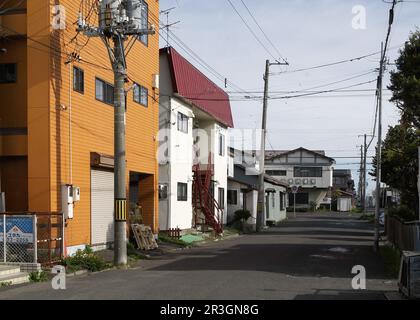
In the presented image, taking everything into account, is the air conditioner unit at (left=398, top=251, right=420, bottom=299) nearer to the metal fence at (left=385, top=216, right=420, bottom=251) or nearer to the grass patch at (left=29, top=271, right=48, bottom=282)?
the metal fence at (left=385, top=216, right=420, bottom=251)

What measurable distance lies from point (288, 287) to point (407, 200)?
20402mm

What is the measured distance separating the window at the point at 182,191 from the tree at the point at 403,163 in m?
11.0

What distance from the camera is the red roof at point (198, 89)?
28.6 meters

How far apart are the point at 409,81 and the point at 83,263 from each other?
12338 millimetres

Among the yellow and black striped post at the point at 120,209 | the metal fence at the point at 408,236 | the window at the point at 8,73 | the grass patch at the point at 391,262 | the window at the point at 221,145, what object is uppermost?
the window at the point at 8,73

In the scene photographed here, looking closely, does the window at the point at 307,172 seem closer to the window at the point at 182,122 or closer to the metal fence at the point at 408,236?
the window at the point at 182,122

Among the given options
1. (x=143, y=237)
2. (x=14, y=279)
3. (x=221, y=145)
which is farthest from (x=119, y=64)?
(x=221, y=145)

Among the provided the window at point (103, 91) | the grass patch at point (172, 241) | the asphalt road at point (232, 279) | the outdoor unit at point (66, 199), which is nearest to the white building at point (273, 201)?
the grass patch at point (172, 241)

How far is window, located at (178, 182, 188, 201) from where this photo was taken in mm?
29938

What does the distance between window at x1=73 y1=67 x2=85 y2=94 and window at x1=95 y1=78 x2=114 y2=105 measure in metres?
1.19

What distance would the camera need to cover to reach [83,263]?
1661 cm

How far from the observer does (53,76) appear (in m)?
17.9

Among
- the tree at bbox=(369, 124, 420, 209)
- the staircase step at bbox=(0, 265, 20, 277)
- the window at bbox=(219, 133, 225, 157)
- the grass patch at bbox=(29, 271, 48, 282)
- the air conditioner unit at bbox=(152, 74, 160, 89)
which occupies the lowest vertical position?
the grass patch at bbox=(29, 271, 48, 282)

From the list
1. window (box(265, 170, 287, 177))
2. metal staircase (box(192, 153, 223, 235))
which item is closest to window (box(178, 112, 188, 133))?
metal staircase (box(192, 153, 223, 235))
